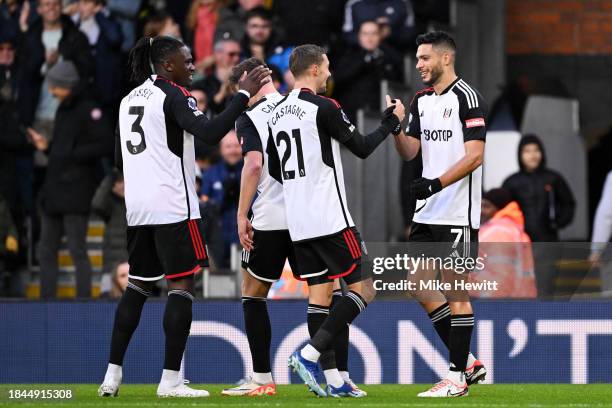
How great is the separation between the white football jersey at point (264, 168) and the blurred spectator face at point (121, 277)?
12.4 ft

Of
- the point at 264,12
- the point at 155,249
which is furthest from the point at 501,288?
the point at 264,12

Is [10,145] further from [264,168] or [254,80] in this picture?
[254,80]

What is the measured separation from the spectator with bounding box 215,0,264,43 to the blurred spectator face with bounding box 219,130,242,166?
1.59 metres

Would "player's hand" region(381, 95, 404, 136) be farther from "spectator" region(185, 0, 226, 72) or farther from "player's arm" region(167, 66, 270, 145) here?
"spectator" region(185, 0, 226, 72)

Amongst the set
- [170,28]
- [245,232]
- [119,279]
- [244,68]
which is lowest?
[119,279]

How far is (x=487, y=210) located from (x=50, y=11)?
16.8ft

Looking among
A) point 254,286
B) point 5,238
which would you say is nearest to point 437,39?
point 254,286

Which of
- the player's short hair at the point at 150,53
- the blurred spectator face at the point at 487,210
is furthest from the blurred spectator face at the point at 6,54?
the player's short hair at the point at 150,53

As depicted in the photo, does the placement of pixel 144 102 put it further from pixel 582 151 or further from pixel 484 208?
pixel 582 151

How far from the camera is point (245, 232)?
395 inches

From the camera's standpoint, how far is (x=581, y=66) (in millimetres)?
18516

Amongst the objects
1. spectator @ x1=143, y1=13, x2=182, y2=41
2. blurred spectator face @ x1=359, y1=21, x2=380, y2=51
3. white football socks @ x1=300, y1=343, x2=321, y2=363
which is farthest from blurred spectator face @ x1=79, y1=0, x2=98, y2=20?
white football socks @ x1=300, y1=343, x2=321, y2=363

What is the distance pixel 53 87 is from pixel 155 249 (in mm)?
5263

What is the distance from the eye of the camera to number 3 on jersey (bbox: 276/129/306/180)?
9.66 m
